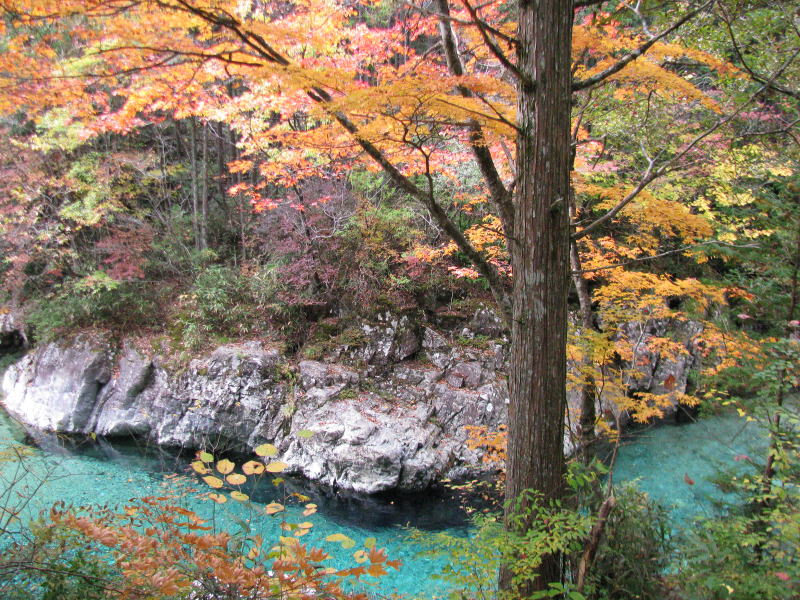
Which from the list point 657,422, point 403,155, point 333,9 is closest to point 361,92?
point 403,155

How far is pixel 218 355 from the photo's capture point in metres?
8.23

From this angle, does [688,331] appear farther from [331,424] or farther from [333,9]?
[333,9]

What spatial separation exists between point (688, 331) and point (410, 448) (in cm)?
662

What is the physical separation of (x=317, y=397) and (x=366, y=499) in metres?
2.04

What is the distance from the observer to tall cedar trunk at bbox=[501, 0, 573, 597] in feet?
8.51

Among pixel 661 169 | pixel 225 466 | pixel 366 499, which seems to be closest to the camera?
pixel 225 466

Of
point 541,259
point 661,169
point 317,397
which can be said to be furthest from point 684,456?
point 541,259

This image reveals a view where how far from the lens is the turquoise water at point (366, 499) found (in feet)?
17.4

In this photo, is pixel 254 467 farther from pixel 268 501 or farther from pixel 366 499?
pixel 268 501

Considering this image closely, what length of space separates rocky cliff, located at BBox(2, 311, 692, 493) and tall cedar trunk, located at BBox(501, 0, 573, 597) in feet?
14.0

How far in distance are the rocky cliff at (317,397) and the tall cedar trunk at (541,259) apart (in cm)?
426

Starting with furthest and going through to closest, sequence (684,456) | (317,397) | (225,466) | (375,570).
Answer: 1. (317,397)
2. (684,456)
3. (225,466)
4. (375,570)

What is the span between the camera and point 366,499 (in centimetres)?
649

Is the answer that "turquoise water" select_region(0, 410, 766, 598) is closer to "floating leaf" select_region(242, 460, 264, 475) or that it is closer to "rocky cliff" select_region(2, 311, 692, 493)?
"rocky cliff" select_region(2, 311, 692, 493)
